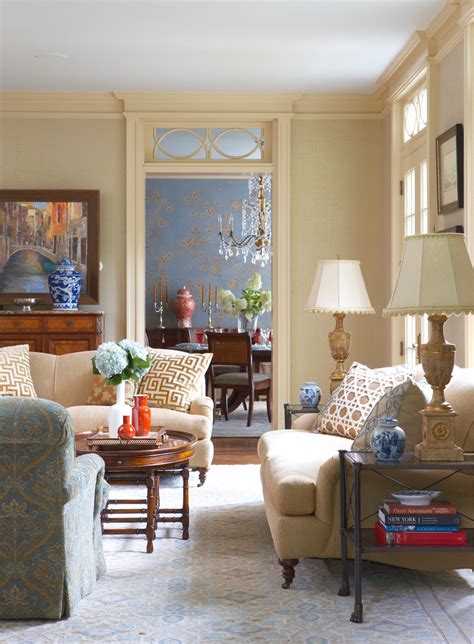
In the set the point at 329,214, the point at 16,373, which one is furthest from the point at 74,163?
→ the point at 16,373

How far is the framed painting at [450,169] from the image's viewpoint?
5.00 metres

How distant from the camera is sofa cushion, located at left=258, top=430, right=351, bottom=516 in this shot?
3.44 meters

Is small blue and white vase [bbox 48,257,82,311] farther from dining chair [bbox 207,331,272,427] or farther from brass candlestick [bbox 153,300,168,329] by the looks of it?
brass candlestick [bbox 153,300,168,329]

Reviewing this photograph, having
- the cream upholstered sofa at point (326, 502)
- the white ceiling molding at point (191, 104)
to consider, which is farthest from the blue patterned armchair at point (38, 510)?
the white ceiling molding at point (191, 104)

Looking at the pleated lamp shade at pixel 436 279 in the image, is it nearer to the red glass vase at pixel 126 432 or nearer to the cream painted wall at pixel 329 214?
the red glass vase at pixel 126 432

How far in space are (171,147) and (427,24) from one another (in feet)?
15.4

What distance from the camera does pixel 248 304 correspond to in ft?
33.3

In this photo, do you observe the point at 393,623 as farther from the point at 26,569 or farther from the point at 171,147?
the point at 171,147

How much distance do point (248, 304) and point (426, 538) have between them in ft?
23.3

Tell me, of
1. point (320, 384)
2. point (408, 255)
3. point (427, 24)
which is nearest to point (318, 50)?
point (427, 24)

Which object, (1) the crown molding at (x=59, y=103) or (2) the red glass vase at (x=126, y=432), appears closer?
(2) the red glass vase at (x=126, y=432)

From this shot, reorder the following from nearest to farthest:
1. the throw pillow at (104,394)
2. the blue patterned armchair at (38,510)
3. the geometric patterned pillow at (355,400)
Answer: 1. the blue patterned armchair at (38,510)
2. the geometric patterned pillow at (355,400)
3. the throw pillow at (104,394)

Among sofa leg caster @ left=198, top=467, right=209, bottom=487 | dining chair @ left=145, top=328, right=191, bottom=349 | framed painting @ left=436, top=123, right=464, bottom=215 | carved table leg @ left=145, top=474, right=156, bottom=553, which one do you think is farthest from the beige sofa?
dining chair @ left=145, top=328, right=191, bottom=349

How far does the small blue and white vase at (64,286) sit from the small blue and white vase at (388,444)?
4.27 meters
